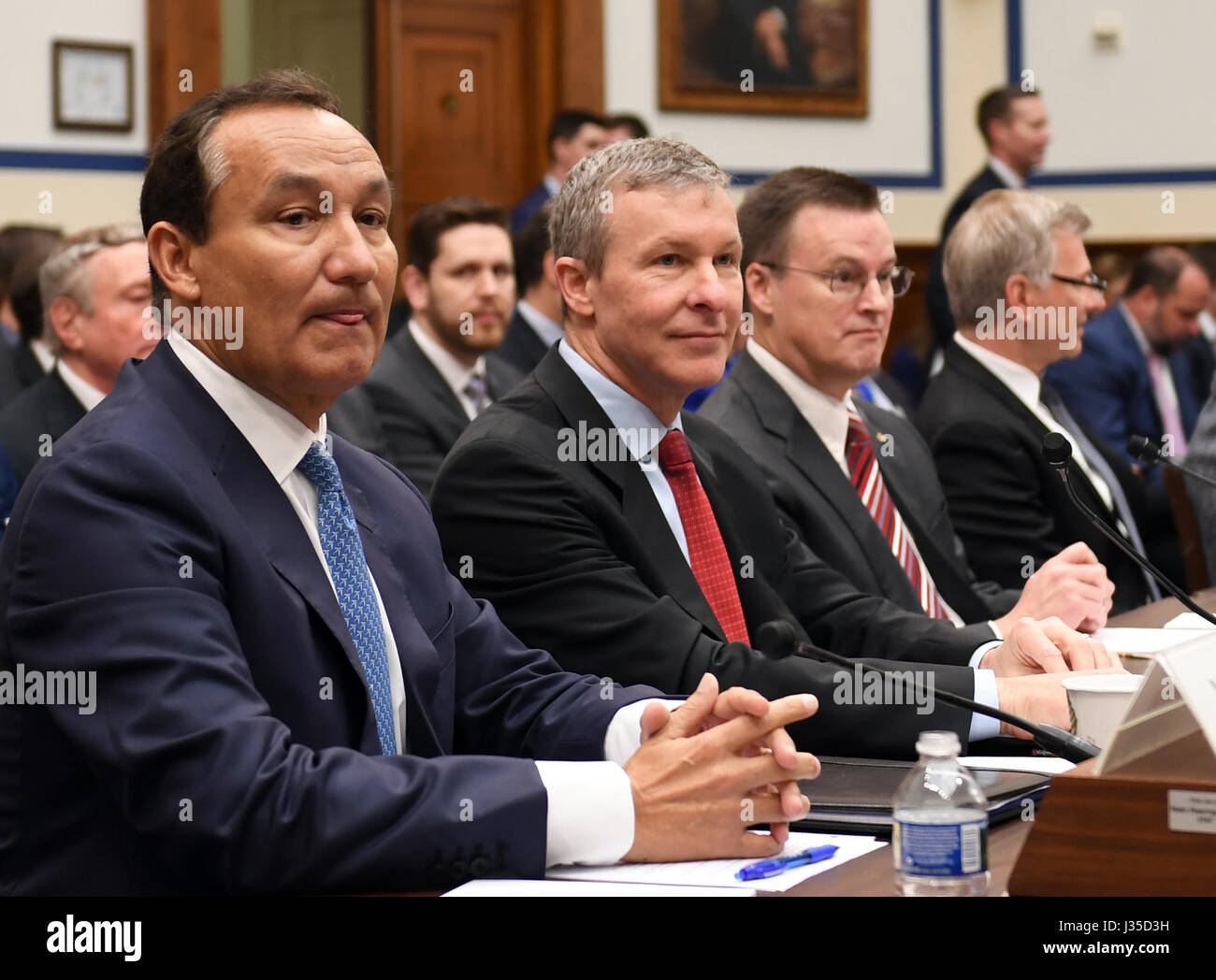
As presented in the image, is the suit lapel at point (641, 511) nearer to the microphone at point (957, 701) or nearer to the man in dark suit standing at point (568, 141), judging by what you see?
the microphone at point (957, 701)

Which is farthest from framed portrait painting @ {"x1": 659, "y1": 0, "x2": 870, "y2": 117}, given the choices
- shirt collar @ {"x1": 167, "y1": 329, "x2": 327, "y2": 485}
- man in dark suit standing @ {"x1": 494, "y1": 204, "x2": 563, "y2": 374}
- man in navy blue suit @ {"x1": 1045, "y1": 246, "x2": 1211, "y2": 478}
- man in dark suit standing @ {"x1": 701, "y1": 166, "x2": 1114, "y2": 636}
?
shirt collar @ {"x1": 167, "y1": 329, "x2": 327, "y2": 485}

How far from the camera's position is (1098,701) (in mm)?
1807

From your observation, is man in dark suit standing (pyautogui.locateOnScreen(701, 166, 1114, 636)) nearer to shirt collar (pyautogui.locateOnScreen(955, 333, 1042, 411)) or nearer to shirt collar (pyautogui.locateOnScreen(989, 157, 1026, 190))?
shirt collar (pyautogui.locateOnScreen(955, 333, 1042, 411))

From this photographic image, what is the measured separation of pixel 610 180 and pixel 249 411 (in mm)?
934

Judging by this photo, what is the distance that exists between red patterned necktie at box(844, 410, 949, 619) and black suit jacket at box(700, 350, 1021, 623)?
52 millimetres

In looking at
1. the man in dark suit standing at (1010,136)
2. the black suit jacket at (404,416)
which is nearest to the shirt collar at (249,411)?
the black suit jacket at (404,416)

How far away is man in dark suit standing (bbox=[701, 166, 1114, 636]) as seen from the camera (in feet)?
9.77

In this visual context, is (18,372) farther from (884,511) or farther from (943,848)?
(943,848)

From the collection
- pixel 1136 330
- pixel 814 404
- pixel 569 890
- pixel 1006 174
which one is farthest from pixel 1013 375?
pixel 1006 174

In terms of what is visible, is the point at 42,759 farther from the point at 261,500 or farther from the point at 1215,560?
the point at 1215,560

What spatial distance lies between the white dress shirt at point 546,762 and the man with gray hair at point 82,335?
247cm

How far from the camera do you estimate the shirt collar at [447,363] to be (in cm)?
514

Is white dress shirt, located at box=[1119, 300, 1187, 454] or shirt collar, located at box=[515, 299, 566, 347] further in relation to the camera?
white dress shirt, located at box=[1119, 300, 1187, 454]
